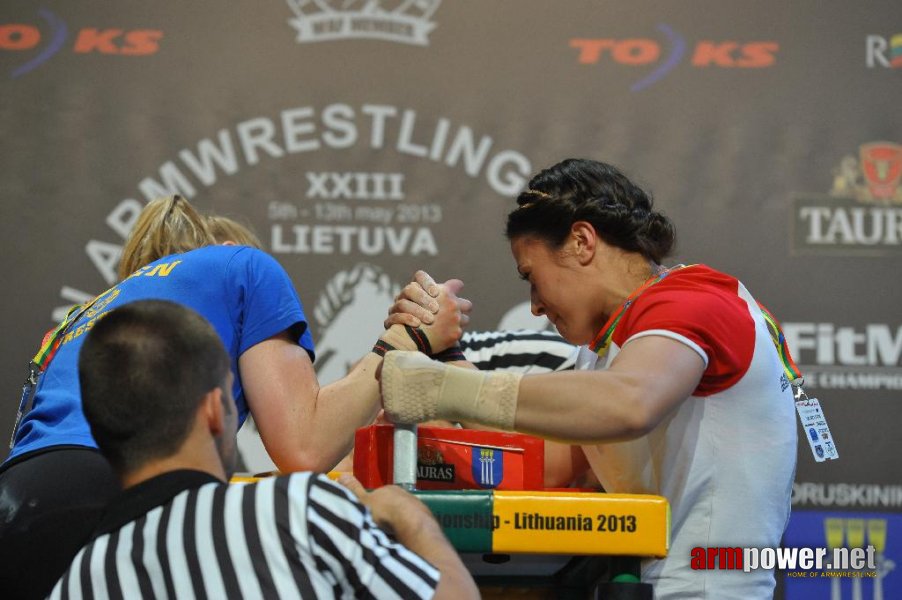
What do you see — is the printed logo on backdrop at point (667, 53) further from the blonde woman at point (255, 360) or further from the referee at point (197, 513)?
the referee at point (197, 513)

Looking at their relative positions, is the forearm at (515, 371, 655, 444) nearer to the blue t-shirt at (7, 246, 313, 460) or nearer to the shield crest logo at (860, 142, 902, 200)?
the blue t-shirt at (7, 246, 313, 460)

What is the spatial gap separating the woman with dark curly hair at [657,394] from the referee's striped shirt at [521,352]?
1.06m

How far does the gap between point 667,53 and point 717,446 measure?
206 centimetres

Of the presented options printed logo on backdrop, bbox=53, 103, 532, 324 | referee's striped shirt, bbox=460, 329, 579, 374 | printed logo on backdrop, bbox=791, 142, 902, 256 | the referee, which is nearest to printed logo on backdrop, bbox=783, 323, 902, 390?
printed logo on backdrop, bbox=791, 142, 902, 256

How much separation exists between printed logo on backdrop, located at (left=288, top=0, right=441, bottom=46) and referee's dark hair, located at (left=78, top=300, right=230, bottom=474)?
2348mm

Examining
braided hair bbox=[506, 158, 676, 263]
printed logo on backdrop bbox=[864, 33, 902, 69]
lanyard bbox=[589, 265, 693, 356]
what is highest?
printed logo on backdrop bbox=[864, 33, 902, 69]

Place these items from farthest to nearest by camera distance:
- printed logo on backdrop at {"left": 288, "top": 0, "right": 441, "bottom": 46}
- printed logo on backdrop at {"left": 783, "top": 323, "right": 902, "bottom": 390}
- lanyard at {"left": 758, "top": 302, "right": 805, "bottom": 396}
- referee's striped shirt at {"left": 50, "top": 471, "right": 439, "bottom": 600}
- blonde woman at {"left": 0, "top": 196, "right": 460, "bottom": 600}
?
printed logo on backdrop at {"left": 288, "top": 0, "right": 441, "bottom": 46} → printed logo on backdrop at {"left": 783, "top": 323, "right": 902, "bottom": 390} → lanyard at {"left": 758, "top": 302, "right": 805, "bottom": 396} → blonde woman at {"left": 0, "top": 196, "right": 460, "bottom": 600} → referee's striped shirt at {"left": 50, "top": 471, "right": 439, "bottom": 600}

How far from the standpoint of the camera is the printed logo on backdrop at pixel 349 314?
3.36 meters

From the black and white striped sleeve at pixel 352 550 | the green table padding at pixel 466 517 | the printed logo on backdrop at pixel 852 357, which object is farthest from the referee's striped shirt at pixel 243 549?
the printed logo on backdrop at pixel 852 357

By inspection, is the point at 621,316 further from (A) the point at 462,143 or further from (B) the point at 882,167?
(B) the point at 882,167

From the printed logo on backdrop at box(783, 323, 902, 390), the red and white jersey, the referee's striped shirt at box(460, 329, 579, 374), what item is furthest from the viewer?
the printed logo on backdrop at box(783, 323, 902, 390)

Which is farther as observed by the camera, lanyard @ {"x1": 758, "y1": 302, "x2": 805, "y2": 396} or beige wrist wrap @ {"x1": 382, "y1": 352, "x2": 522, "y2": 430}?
lanyard @ {"x1": 758, "y1": 302, "x2": 805, "y2": 396}

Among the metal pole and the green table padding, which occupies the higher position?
the metal pole

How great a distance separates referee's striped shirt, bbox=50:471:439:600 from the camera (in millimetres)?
1142
